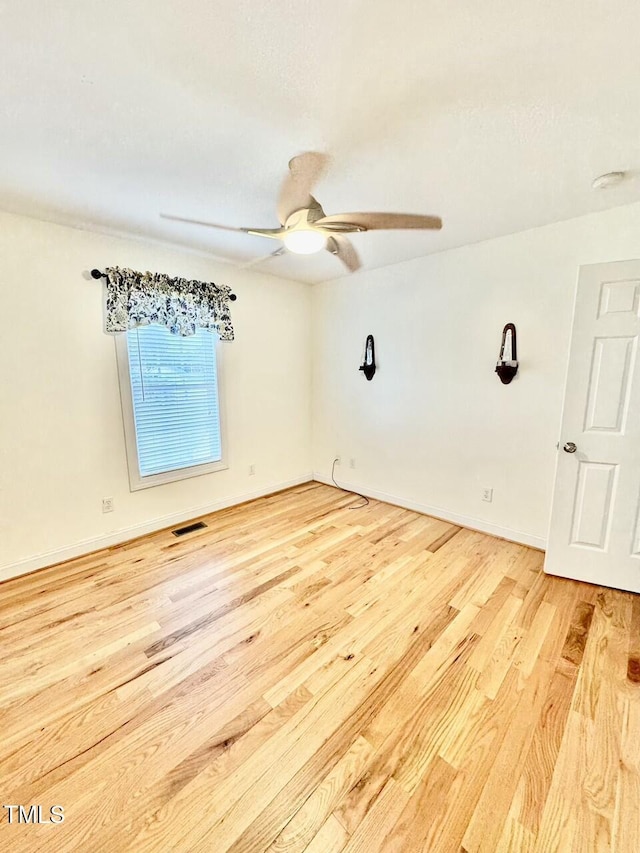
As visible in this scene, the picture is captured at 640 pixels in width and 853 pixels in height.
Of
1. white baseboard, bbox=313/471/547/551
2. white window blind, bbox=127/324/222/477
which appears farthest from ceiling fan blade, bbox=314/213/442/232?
white baseboard, bbox=313/471/547/551

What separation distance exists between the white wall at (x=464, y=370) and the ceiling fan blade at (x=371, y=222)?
110cm

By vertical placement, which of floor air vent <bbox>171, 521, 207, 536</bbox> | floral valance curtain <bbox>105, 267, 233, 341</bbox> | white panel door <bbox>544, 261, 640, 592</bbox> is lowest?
floor air vent <bbox>171, 521, 207, 536</bbox>

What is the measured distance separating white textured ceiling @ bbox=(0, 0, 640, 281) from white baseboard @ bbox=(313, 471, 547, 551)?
240 centimetres

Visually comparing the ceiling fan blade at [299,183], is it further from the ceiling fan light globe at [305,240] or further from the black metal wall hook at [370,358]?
the black metal wall hook at [370,358]

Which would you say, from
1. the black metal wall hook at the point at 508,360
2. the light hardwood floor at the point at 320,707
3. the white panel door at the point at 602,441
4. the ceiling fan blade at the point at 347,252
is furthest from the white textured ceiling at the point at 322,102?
the light hardwood floor at the point at 320,707

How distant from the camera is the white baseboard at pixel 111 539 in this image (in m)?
2.37

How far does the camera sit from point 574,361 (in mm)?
2213

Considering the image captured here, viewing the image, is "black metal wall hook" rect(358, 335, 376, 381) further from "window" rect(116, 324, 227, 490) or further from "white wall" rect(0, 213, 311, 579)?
"window" rect(116, 324, 227, 490)

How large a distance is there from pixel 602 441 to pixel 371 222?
2.00 meters

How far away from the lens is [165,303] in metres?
2.84

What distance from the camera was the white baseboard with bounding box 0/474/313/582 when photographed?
7.78 feet

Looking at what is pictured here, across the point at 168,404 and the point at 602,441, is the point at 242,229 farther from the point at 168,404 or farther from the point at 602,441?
the point at 602,441

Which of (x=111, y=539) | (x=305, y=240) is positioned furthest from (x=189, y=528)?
(x=305, y=240)

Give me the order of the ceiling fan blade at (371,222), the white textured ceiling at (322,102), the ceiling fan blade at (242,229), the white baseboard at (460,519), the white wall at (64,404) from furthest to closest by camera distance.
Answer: the white baseboard at (460,519) < the white wall at (64,404) < the ceiling fan blade at (242,229) < the ceiling fan blade at (371,222) < the white textured ceiling at (322,102)
